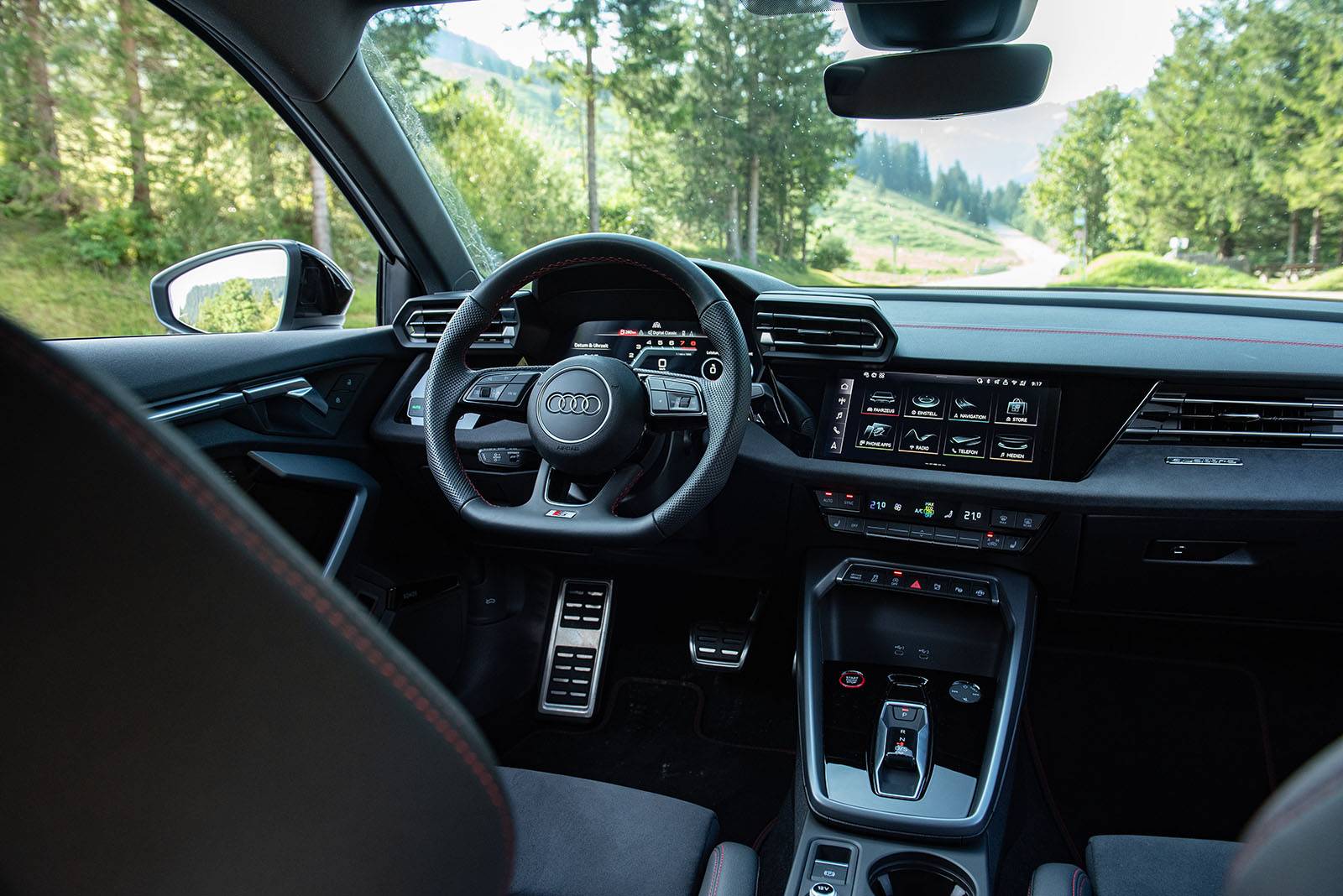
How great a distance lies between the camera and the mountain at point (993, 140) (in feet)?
8.01

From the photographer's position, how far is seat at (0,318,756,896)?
23.4 inches

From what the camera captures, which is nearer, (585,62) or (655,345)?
(655,345)

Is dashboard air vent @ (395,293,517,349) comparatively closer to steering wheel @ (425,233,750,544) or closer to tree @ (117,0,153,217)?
steering wheel @ (425,233,750,544)

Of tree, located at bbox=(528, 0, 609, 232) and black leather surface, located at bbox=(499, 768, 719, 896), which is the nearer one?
black leather surface, located at bbox=(499, 768, 719, 896)

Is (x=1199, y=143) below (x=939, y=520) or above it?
above

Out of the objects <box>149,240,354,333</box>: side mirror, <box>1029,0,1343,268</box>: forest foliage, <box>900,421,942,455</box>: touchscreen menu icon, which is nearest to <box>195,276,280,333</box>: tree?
<box>149,240,354,333</box>: side mirror

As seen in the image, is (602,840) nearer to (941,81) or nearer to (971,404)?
(971,404)

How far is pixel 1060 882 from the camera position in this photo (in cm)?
162

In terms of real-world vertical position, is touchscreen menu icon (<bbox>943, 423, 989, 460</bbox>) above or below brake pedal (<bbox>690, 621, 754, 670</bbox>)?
above

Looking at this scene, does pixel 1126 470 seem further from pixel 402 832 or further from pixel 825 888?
pixel 402 832

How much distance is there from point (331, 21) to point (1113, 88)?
1.99 meters

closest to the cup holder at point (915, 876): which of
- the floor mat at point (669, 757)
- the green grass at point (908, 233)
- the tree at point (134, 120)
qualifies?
the floor mat at point (669, 757)

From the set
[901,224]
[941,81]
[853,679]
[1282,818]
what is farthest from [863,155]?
[1282,818]

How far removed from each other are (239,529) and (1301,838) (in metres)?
0.76
